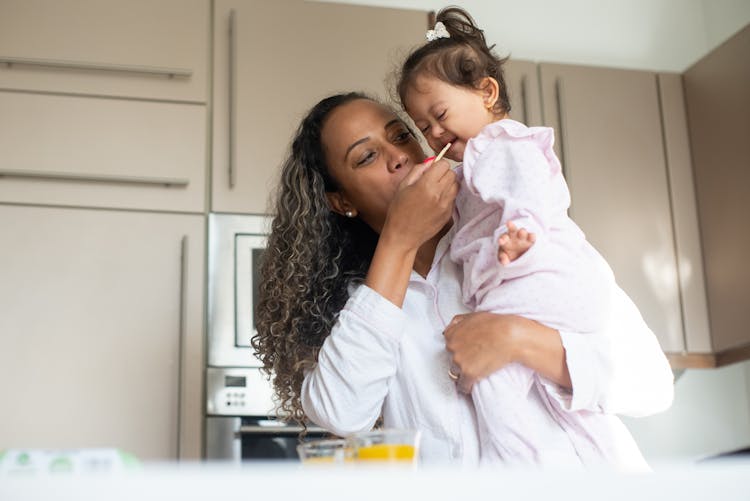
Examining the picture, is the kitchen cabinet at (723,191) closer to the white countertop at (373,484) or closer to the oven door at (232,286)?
the oven door at (232,286)

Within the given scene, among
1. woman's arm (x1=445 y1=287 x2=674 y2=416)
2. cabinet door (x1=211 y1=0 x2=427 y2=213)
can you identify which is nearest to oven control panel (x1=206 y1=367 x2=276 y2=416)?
cabinet door (x1=211 y1=0 x2=427 y2=213)

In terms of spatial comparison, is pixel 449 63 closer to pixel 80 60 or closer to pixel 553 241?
pixel 553 241

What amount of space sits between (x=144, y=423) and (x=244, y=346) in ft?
0.98

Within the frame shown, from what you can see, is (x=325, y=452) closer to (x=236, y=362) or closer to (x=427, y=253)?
(x=427, y=253)

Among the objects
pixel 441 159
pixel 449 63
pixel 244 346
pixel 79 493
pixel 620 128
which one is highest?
pixel 620 128

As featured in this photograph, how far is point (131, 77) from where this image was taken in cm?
260

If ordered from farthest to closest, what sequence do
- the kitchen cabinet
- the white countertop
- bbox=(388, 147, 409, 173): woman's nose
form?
the kitchen cabinet < bbox=(388, 147, 409, 173): woman's nose < the white countertop

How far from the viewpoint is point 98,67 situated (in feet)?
8.40

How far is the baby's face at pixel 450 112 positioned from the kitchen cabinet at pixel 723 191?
4.92 ft

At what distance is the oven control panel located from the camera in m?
2.44

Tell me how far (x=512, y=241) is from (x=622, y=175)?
1.79m

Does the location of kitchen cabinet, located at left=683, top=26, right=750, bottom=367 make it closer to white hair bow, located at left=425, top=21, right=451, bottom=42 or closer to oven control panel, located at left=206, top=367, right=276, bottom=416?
oven control panel, located at left=206, top=367, right=276, bottom=416

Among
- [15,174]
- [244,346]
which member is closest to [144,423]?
[244,346]

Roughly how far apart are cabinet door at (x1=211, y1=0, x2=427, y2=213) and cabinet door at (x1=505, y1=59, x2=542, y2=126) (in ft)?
0.98
